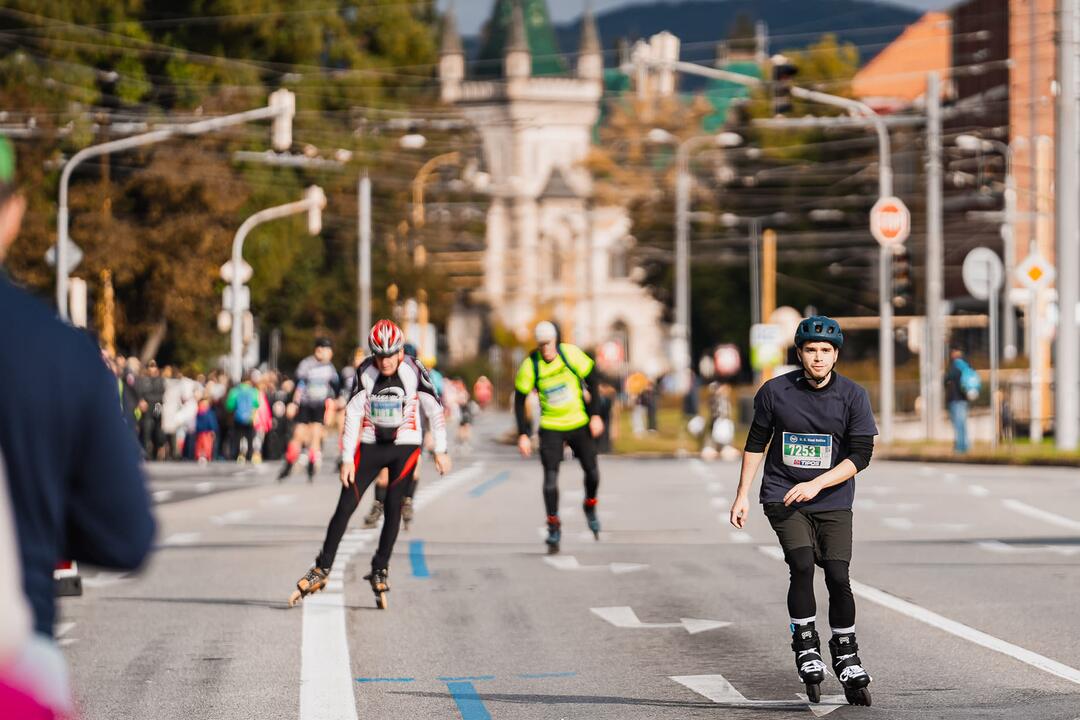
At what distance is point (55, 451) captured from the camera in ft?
12.1

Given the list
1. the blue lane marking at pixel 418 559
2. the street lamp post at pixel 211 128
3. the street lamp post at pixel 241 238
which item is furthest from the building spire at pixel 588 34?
the blue lane marking at pixel 418 559

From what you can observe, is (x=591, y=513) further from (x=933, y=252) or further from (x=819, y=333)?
(x=933, y=252)

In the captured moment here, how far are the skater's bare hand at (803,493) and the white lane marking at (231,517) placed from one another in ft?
46.5

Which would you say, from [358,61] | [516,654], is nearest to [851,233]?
[358,61]

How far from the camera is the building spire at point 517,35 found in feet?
585

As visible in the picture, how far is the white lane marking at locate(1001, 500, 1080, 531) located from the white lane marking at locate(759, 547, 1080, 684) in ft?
22.9

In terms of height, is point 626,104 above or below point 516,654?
above


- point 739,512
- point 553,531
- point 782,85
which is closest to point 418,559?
point 553,531

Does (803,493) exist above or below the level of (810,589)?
above

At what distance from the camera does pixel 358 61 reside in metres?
66.6

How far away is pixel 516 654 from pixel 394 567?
18.9ft

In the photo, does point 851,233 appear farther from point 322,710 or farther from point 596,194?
point 322,710

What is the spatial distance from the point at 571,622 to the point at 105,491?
919cm

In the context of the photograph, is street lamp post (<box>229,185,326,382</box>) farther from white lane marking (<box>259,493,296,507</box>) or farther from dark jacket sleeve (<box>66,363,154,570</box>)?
dark jacket sleeve (<box>66,363,154,570</box>)
